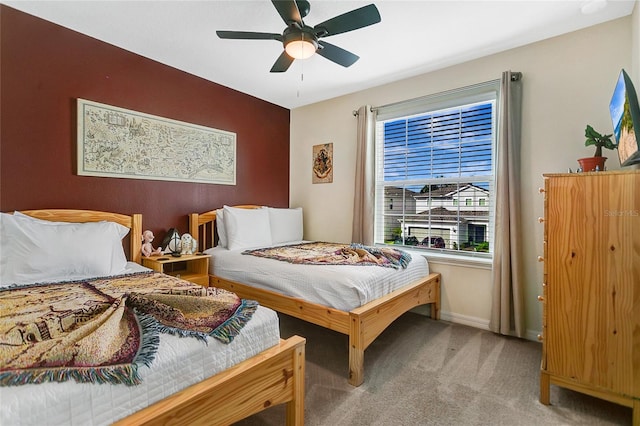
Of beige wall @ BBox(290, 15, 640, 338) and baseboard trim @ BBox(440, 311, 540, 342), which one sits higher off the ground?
beige wall @ BBox(290, 15, 640, 338)

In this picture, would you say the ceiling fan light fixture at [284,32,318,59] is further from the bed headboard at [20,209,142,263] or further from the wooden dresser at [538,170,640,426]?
the bed headboard at [20,209,142,263]

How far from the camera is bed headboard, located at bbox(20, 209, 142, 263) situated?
235cm

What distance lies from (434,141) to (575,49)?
127 cm

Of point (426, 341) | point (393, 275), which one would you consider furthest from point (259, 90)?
point (426, 341)

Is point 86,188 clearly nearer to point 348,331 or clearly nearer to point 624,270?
point 348,331

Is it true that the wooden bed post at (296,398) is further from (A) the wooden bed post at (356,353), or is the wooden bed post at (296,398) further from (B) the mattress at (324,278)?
(B) the mattress at (324,278)

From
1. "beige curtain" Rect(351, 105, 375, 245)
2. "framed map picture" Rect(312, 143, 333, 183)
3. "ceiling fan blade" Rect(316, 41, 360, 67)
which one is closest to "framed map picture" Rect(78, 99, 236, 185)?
"framed map picture" Rect(312, 143, 333, 183)

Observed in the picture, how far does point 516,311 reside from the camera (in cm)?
258

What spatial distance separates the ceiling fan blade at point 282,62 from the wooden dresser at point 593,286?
76.0 inches

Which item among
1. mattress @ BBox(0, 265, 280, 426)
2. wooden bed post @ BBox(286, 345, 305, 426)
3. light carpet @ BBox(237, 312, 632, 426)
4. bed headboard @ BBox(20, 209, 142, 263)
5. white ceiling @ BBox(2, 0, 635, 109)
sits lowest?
light carpet @ BBox(237, 312, 632, 426)

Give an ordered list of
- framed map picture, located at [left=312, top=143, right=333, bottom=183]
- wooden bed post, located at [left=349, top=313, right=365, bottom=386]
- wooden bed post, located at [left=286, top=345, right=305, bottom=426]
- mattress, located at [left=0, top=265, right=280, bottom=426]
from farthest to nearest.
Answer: framed map picture, located at [left=312, top=143, right=333, bottom=183], wooden bed post, located at [left=349, top=313, right=365, bottom=386], wooden bed post, located at [left=286, top=345, right=305, bottom=426], mattress, located at [left=0, top=265, right=280, bottom=426]

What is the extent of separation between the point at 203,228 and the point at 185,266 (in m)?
0.47

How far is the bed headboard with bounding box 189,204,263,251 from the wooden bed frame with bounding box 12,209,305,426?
7.23ft

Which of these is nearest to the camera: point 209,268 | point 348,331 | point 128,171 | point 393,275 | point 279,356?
Result: point 279,356
